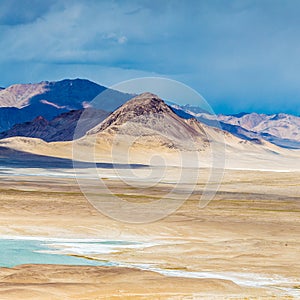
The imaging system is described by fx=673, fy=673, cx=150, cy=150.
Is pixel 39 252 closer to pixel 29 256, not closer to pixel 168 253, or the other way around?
pixel 29 256

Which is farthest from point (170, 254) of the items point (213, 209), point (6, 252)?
point (213, 209)

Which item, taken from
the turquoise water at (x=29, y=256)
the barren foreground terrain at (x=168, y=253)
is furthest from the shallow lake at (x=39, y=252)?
the barren foreground terrain at (x=168, y=253)

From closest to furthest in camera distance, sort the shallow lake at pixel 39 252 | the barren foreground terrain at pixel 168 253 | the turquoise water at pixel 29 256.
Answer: the barren foreground terrain at pixel 168 253 → the turquoise water at pixel 29 256 → the shallow lake at pixel 39 252

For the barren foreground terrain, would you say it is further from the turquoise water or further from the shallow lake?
the turquoise water

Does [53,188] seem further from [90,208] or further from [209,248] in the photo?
[209,248]

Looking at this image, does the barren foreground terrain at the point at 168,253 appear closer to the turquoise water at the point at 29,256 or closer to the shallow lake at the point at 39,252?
the shallow lake at the point at 39,252

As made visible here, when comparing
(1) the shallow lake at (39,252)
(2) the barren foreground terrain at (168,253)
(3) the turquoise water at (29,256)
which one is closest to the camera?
(2) the barren foreground terrain at (168,253)

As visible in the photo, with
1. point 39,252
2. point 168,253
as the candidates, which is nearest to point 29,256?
point 39,252
